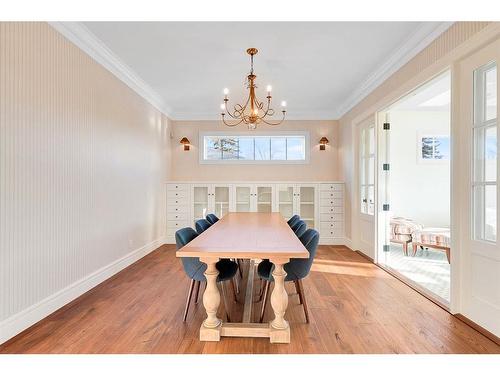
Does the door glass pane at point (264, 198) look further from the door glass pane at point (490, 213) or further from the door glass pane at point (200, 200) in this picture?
the door glass pane at point (490, 213)

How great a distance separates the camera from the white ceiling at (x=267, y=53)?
9.27 ft

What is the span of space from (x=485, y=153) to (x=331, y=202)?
3439 millimetres

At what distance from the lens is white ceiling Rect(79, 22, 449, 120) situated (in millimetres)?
2824

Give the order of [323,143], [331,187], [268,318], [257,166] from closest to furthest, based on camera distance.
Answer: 1. [268,318]
2. [331,187]
3. [323,143]
4. [257,166]

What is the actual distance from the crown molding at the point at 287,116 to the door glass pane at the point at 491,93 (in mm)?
3748

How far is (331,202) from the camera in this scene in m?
5.64

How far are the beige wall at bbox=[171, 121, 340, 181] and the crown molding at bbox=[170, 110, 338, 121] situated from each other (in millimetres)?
84

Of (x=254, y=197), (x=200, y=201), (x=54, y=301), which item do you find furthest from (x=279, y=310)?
(x=200, y=201)

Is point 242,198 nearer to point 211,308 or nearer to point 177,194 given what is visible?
point 177,194

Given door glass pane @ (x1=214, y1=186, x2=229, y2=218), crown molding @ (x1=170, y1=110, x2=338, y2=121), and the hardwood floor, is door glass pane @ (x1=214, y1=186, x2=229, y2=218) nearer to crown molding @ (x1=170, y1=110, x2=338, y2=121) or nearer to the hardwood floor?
crown molding @ (x1=170, y1=110, x2=338, y2=121)

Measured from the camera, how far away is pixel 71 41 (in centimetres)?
279
